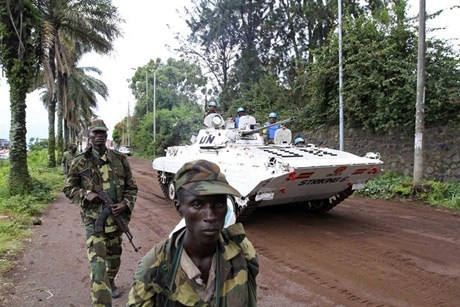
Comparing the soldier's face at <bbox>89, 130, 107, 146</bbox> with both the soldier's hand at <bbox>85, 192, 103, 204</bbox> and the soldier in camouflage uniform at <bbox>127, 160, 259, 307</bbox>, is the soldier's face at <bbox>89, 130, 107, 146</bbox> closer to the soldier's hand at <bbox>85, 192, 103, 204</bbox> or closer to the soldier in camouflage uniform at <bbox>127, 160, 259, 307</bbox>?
the soldier's hand at <bbox>85, 192, 103, 204</bbox>

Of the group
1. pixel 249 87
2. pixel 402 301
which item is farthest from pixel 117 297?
pixel 249 87

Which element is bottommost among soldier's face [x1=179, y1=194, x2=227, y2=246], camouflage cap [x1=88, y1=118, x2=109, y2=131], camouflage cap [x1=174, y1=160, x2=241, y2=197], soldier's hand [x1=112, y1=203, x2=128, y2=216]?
soldier's hand [x1=112, y1=203, x2=128, y2=216]

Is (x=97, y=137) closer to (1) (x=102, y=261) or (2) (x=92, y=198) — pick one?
(2) (x=92, y=198)

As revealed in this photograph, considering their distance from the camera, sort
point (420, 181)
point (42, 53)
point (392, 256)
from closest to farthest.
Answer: point (392, 256)
point (420, 181)
point (42, 53)

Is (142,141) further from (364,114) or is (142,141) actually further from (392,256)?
(392,256)

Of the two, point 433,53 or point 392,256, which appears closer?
point 392,256

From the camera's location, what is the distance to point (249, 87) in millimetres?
24922

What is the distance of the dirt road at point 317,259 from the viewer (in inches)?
163

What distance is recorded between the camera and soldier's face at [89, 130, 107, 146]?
12.2 feet

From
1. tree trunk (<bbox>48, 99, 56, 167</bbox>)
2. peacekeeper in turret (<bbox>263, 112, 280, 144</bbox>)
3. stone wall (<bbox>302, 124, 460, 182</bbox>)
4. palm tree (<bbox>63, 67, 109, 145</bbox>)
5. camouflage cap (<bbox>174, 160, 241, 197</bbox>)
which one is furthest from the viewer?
palm tree (<bbox>63, 67, 109, 145</bbox>)

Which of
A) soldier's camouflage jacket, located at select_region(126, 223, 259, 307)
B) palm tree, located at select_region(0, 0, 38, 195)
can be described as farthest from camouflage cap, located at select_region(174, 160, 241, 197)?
palm tree, located at select_region(0, 0, 38, 195)

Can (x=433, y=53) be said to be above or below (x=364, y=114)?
above

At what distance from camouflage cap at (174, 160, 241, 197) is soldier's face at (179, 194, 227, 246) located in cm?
4

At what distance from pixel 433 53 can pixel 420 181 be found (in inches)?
155
